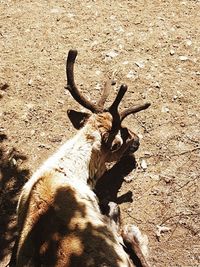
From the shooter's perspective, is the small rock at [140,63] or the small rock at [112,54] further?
the small rock at [112,54]

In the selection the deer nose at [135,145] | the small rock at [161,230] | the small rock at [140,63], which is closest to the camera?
the small rock at [161,230]

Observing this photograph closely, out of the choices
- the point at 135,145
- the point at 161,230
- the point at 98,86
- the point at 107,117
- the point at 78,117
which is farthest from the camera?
the point at 98,86

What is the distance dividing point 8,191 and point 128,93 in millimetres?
2790

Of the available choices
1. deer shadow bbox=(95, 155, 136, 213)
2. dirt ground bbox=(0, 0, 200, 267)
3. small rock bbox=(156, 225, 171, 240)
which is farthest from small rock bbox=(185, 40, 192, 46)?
small rock bbox=(156, 225, 171, 240)

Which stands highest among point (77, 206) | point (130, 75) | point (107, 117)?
point (107, 117)

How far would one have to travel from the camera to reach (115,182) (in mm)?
8297

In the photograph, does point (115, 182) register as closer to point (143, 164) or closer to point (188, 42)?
point (143, 164)

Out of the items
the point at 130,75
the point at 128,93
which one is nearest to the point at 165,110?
the point at 128,93

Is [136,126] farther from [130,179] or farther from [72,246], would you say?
[72,246]

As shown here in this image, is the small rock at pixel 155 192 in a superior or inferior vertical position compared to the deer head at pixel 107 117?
inferior

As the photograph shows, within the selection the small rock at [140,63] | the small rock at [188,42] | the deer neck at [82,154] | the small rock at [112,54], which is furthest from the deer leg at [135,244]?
the small rock at [188,42]

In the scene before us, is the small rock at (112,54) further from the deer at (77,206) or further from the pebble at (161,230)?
the pebble at (161,230)

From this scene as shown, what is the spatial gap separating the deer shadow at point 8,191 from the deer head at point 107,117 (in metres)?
1.46

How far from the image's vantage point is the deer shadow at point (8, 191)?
783cm
